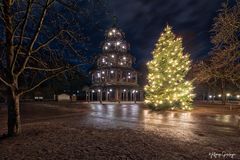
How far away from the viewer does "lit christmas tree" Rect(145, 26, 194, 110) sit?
2166 centimetres

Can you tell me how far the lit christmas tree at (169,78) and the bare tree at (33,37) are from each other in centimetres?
1533

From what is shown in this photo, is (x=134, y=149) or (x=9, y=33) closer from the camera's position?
(x=134, y=149)

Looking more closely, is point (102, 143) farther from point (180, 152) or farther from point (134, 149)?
point (180, 152)

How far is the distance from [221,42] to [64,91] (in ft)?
173

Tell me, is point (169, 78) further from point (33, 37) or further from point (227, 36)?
point (33, 37)

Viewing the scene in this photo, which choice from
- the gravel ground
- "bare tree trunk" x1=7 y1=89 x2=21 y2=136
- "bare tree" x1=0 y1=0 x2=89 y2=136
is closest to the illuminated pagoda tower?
"bare tree" x1=0 y1=0 x2=89 y2=136

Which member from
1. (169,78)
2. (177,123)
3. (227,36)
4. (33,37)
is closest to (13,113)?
(33,37)

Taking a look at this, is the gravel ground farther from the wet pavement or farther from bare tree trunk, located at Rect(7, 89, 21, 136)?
the wet pavement

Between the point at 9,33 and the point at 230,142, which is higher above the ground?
the point at 9,33

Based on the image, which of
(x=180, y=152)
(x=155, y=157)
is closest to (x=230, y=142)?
(x=180, y=152)

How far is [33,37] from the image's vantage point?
22.6 feet

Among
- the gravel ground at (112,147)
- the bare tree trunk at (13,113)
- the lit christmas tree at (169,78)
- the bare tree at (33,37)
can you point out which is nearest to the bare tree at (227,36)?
the lit christmas tree at (169,78)

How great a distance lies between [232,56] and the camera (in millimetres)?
→ 15453

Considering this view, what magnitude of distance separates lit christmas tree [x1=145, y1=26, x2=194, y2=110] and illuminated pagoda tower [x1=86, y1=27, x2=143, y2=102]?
798 inches
